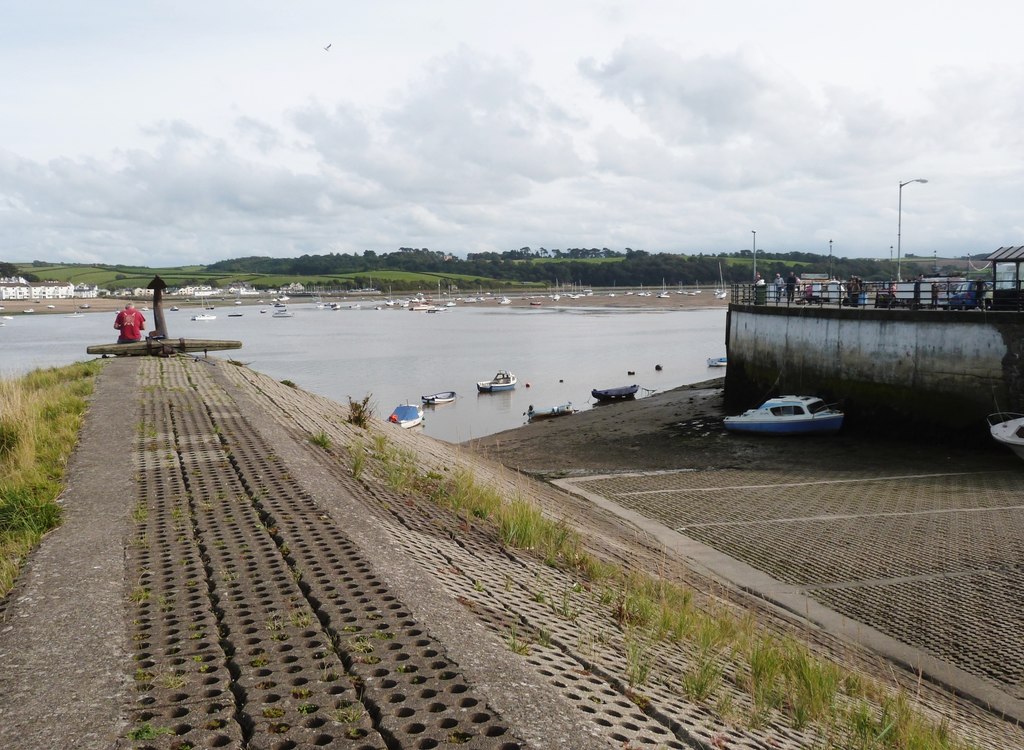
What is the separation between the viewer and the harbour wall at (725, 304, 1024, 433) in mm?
Result: 24016

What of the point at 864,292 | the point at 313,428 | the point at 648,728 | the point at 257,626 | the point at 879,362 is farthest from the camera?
the point at 864,292

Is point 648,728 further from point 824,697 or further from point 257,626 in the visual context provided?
point 257,626

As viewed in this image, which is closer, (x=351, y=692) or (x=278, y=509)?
(x=351, y=692)

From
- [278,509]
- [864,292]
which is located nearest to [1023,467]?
[864,292]

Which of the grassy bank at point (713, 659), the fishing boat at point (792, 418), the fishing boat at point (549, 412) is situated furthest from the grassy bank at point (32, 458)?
the fishing boat at point (549, 412)

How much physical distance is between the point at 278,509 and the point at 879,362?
22713 mm

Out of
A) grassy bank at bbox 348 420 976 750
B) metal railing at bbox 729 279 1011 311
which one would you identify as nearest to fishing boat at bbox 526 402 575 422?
metal railing at bbox 729 279 1011 311

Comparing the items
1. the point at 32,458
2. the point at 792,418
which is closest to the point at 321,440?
the point at 32,458

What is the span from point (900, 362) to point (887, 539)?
13.1 metres

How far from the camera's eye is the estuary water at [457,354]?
49938mm

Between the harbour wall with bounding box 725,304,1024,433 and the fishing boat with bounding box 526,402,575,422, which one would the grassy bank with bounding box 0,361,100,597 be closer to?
the harbour wall with bounding box 725,304,1024,433

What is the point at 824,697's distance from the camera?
260 inches

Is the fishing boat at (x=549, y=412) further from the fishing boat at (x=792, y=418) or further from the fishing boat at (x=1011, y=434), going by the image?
the fishing boat at (x=1011, y=434)

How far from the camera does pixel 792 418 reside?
90.6ft
